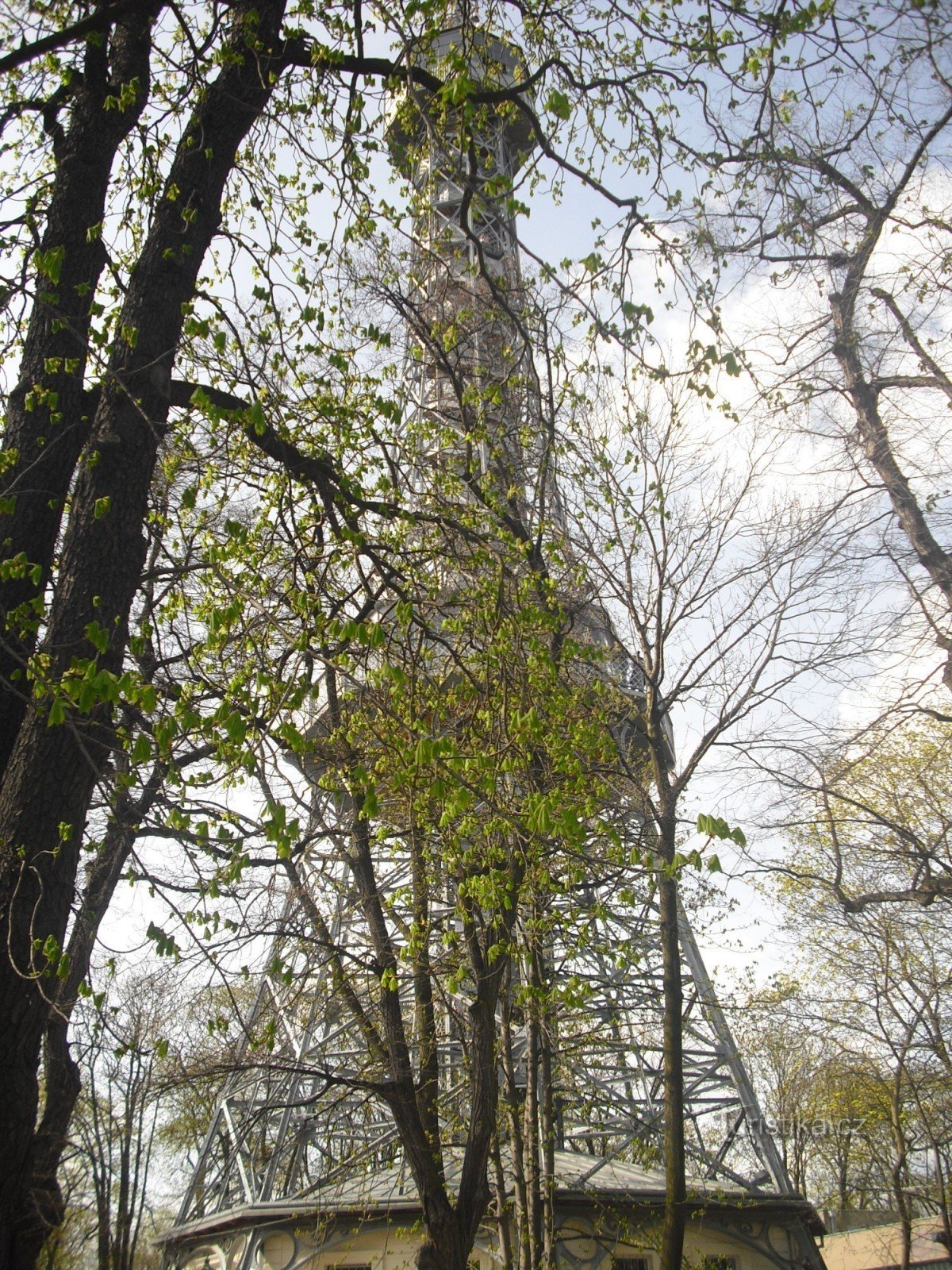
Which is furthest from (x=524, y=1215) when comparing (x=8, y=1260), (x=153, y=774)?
(x=8, y=1260)

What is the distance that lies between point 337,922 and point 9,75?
24.6 ft

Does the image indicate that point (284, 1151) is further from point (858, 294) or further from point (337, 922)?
point (858, 294)

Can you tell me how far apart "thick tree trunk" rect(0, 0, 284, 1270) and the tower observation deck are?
1.07m

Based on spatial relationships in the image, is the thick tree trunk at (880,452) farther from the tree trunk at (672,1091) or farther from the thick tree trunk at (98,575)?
the thick tree trunk at (98,575)

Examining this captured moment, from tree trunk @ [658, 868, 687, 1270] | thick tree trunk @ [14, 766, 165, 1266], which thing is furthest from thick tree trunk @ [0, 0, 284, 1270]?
tree trunk @ [658, 868, 687, 1270]

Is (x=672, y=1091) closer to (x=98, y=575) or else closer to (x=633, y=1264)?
(x=98, y=575)

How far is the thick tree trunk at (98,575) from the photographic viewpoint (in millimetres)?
3566

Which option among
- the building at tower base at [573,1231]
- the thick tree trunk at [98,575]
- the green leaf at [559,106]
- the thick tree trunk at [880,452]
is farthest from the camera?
the building at tower base at [573,1231]

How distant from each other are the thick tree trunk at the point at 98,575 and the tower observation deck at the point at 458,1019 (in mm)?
1070

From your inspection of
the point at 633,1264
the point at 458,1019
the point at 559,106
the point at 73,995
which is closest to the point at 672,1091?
the point at 458,1019

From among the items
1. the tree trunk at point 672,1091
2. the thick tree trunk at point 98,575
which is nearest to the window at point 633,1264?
the tree trunk at point 672,1091

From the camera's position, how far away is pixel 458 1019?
361 inches

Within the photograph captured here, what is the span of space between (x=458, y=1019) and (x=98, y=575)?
637cm

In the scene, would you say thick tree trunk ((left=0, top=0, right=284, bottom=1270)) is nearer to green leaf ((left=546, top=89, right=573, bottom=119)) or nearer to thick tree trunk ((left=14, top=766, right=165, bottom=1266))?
green leaf ((left=546, top=89, right=573, bottom=119))
